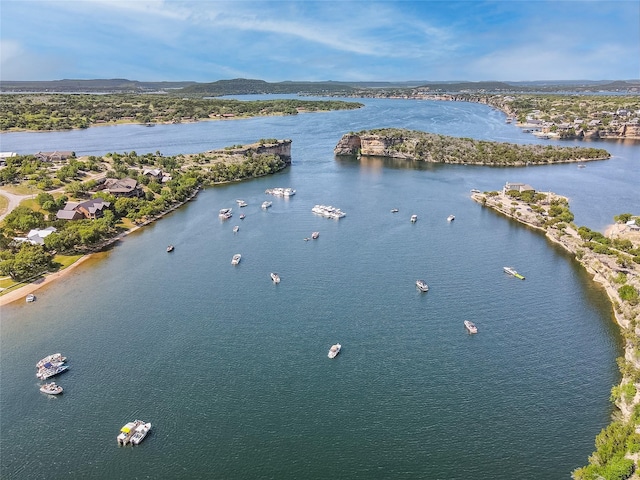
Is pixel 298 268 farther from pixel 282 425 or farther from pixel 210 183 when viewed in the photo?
pixel 210 183

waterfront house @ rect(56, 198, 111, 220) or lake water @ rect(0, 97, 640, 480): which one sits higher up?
waterfront house @ rect(56, 198, 111, 220)

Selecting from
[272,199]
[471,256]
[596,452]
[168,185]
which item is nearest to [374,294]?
[471,256]

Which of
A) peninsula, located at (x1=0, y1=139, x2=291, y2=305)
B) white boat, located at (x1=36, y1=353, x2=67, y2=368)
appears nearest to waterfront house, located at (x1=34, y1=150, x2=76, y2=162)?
peninsula, located at (x1=0, y1=139, x2=291, y2=305)

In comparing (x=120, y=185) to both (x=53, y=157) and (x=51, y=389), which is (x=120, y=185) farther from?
(x=51, y=389)

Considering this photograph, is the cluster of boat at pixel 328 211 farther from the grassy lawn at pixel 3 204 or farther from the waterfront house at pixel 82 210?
the grassy lawn at pixel 3 204

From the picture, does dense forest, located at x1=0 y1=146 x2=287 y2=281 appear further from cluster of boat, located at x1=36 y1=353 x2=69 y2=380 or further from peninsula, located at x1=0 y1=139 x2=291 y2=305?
cluster of boat, located at x1=36 y1=353 x2=69 y2=380

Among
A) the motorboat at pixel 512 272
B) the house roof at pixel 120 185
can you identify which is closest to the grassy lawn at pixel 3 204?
the house roof at pixel 120 185

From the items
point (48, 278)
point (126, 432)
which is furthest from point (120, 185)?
point (126, 432)

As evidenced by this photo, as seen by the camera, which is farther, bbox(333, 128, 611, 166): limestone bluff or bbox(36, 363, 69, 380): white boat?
bbox(333, 128, 611, 166): limestone bluff
